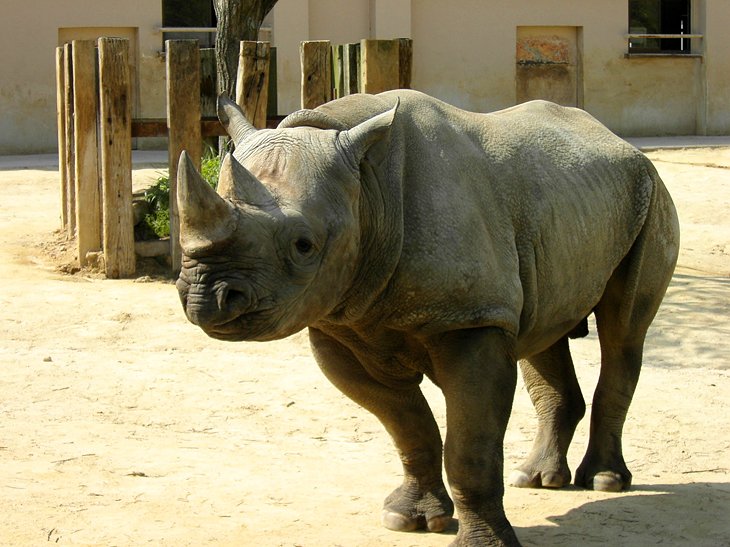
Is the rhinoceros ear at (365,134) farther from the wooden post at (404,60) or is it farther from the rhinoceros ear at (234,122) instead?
the wooden post at (404,60)

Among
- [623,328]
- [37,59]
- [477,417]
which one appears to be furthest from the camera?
[37,59]

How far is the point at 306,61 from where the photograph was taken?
31.5ft

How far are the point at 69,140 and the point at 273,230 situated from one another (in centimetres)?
787

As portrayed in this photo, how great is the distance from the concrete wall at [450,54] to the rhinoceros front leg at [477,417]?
17907mm

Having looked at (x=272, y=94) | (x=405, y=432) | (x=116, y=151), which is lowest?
(x=405, y=432)

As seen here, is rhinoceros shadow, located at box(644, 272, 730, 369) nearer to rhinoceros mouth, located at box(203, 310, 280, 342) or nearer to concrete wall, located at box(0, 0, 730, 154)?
rhinoceros mouth, located at box(203, 310, 280, 342)

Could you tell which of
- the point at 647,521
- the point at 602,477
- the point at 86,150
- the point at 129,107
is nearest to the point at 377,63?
the point at 129,107

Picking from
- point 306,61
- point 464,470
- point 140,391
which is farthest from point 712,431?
point 306,61

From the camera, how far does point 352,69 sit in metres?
9.59

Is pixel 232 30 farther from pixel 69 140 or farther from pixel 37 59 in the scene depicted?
A: pixel 37 59

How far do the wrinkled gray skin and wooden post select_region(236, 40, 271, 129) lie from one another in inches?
169

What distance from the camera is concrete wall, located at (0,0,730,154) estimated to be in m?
21.9

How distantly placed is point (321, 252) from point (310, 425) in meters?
2.87

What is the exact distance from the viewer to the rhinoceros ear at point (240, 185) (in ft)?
13.0
